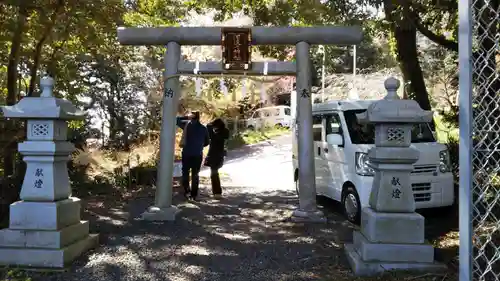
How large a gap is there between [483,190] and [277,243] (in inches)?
133

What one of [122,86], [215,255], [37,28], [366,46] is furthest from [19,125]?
[366,46]

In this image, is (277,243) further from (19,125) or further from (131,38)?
(19,125)

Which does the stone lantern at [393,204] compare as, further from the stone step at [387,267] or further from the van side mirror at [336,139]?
the van side mirror at [336,139]

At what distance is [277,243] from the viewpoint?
19.8 ft

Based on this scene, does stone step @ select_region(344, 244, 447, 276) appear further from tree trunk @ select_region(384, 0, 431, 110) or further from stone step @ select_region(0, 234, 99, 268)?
tree trunk @ select_region(384, 0, 431, 110)

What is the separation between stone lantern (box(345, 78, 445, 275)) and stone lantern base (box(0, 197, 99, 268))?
10.4 feet

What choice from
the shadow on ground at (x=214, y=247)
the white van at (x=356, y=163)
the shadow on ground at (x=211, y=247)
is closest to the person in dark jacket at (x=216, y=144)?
the shadow on ground at (x=214, y=247)

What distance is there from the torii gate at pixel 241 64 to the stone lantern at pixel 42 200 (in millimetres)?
2467

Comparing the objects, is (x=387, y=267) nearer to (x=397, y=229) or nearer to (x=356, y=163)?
(x=397, y=229)

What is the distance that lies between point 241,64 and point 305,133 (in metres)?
1.58

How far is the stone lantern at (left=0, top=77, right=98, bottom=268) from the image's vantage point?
4988 millimetres

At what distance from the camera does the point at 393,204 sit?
15.8 feet

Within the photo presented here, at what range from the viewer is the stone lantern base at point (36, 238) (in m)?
4.95

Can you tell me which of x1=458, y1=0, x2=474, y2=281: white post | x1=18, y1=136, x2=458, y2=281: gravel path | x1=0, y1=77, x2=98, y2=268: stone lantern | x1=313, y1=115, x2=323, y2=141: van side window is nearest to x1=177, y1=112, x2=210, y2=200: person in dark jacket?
x1=18, y1=136, x2=458, y2=281: gravel path
